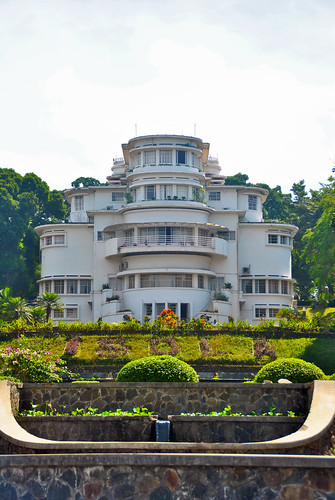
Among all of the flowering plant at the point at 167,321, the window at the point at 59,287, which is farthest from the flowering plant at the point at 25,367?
the window at the point at 59,287

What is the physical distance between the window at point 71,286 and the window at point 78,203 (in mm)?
8111

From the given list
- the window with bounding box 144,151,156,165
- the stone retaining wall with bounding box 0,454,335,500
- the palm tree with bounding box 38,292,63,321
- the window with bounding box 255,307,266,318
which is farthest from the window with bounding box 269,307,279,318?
the stone retaining wall with bounding box 0,454,335,500

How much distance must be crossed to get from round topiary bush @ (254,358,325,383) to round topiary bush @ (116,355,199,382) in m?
2.33

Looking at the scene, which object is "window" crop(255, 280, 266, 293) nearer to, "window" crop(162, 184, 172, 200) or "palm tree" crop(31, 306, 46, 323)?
"window" crop(162, 184, 172, 200)

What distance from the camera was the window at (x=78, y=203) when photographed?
75.8 m

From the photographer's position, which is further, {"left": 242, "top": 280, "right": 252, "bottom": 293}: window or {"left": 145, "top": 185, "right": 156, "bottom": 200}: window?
{"left": 242, "top": 280, "right": 252, "bottom": 293}: window

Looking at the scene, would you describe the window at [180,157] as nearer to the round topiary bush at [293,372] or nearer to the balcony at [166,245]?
the balcony at [166,245]

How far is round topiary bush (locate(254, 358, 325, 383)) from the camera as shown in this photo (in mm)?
25047

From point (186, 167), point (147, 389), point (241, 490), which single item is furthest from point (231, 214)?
point (241, 490)

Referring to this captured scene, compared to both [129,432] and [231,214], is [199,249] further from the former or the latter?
[129,432]

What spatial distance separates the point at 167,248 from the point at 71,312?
1030cm

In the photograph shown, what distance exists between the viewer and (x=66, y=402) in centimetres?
2348

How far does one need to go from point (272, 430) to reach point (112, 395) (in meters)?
4.60

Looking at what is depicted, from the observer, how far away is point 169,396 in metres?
23.5
